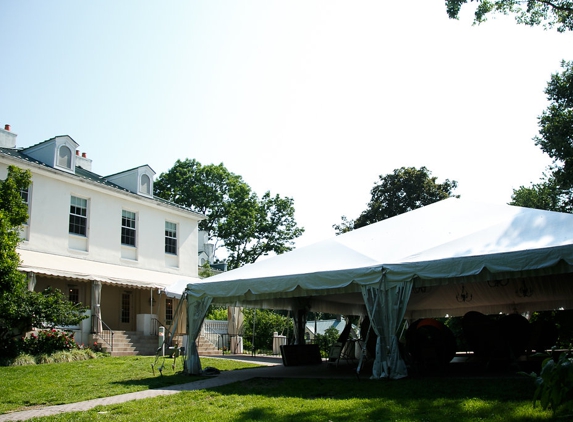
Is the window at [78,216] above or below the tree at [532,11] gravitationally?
below

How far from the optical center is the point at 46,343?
15125 mm

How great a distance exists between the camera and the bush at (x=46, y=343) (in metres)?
14.7

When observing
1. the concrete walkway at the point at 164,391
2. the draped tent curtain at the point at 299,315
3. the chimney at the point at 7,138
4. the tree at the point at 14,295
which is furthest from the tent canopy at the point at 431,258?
the chimney at the point at 7,138

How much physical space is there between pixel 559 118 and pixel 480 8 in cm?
1072

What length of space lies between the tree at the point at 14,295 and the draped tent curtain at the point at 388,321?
31.6 ft

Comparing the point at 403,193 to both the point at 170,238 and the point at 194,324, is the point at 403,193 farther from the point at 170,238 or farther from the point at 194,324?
the point at 194,324

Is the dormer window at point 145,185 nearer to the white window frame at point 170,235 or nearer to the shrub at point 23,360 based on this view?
the white window frame at point 170,235

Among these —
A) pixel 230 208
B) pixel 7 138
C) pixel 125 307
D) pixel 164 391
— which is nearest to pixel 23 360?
pixel 164 391

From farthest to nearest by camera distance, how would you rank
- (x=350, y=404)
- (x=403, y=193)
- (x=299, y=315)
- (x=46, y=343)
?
(x=403, y=193) → (x=299, y=315) → (x=46, y=343) → (x=350, y=404)

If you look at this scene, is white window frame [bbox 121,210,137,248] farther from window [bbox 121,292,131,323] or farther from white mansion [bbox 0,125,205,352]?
window [bbox 121,292,131,323]

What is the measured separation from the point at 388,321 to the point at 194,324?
4603 mm

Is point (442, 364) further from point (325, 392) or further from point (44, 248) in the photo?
point (44, 248)

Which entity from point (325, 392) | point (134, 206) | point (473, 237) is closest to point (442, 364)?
point (473, 237)

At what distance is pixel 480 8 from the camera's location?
13.4m
